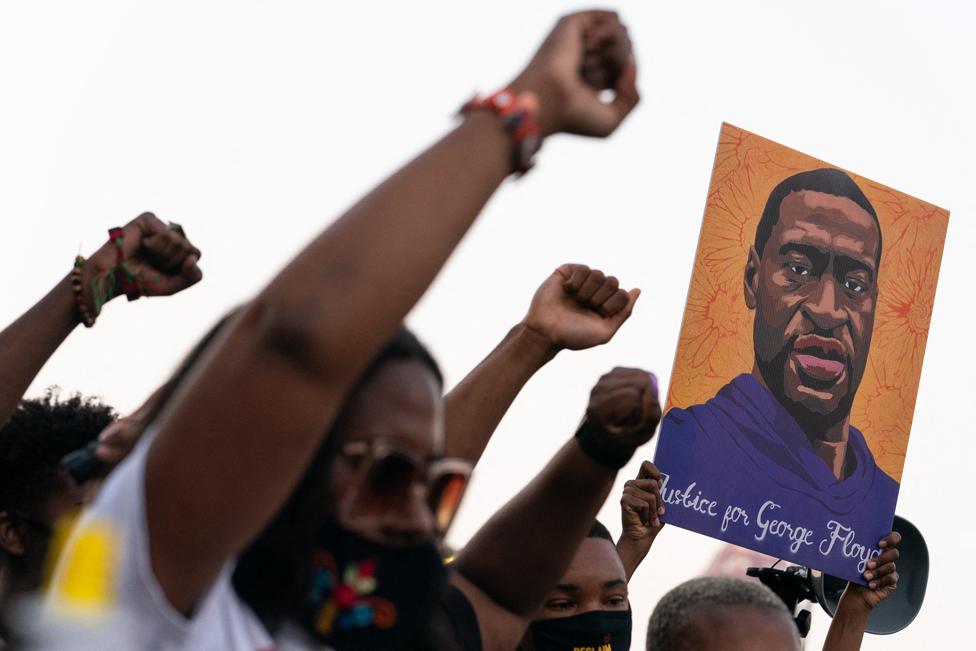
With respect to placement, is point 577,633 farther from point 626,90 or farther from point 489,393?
point 626,90

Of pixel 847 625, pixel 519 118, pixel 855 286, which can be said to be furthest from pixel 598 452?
pixel 847 625

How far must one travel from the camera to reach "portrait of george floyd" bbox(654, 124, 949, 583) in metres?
4.02

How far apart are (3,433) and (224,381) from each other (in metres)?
2.27

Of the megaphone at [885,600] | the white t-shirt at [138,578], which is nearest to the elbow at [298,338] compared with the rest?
the white t-shirt at [138,578]

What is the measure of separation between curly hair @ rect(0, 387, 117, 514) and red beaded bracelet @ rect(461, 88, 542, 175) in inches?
81.9

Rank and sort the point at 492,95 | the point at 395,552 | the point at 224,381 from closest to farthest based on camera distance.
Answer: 1. the point at 224,381
2. the point at 492,95
3. the point at 395,552

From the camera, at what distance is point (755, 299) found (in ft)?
13.7

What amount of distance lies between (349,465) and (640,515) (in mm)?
2688

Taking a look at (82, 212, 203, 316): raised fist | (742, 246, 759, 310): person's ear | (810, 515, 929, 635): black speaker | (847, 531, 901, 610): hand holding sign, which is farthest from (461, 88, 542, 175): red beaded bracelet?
(810, 515, 929, 635): black speaker

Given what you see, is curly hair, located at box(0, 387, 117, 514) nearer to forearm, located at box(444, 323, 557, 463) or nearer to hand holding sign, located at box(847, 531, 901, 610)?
forearm, located at box(444, 323, 557, 463)

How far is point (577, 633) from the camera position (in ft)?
11.6

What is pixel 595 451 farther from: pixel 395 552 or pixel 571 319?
pixel 395 552

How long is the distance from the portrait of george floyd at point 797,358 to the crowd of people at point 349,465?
1.75m

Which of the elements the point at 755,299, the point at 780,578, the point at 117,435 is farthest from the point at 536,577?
the point at 780,578
